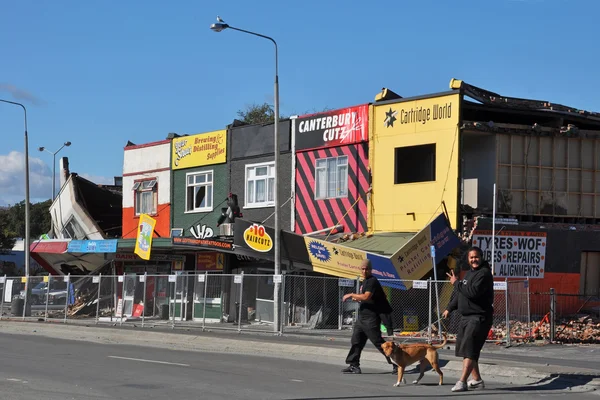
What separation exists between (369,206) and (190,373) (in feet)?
44.1

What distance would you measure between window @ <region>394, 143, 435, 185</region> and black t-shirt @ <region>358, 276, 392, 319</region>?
478 inches

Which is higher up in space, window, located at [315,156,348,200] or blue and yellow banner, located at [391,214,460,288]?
window, located at [315,156,348,200]

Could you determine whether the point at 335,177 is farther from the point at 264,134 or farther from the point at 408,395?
the point at 408,395

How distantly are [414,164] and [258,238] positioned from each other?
547cm

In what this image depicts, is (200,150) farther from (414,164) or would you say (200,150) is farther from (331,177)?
(414,164)

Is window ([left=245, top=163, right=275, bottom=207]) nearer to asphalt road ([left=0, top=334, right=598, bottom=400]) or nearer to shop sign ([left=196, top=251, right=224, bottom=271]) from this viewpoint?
shop sign ([left=196, top=251, right=224, bottom=271])

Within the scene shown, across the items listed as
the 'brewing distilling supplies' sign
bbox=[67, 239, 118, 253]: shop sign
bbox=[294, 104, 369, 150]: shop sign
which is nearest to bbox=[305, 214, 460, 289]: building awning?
the 'brewing distilling supplies' sign

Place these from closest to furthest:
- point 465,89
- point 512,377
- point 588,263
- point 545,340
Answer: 1. point 512,377
2. point 545,340
3. point 465,89
4. point 588,263

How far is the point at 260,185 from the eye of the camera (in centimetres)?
3019

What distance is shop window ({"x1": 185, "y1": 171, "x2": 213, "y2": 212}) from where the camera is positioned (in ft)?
105

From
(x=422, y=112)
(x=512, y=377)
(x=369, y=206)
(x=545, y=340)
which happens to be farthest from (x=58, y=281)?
(x=512, y=377)

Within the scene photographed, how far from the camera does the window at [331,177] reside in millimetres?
27375

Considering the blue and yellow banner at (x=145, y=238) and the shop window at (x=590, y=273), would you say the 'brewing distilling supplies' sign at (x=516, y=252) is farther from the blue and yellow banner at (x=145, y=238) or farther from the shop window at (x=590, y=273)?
the blue and yellow banner at (x=145, y=238)

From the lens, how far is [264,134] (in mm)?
29828
